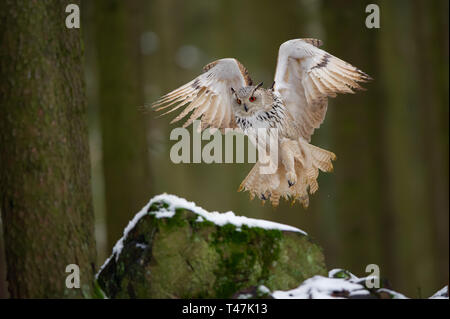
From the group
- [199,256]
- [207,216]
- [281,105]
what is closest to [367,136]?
[281,105]

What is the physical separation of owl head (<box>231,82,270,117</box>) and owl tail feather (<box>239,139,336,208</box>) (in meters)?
0.39

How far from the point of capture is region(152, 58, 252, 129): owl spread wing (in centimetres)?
433

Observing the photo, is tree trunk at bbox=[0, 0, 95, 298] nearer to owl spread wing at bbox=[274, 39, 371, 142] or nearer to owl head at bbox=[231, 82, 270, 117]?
owl head at bbox=[231, 82, 270, 117]

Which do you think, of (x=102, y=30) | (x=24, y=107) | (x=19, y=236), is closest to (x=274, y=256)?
(x=19, y=236)

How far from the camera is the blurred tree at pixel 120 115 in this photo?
556 cm

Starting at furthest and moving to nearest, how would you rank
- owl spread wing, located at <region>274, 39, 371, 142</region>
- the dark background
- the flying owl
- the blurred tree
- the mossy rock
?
the dark background, the blurred tree, the flying owl, owl spread wing, located at <region>274, 39, 371, 142</region>, the mossy rock

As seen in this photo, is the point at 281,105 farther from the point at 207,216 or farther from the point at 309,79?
the point at 207,216

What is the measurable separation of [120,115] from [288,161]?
2198mm

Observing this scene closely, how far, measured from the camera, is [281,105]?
460 cm

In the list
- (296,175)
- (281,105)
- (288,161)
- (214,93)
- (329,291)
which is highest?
(214,93)

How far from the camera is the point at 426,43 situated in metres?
7.03

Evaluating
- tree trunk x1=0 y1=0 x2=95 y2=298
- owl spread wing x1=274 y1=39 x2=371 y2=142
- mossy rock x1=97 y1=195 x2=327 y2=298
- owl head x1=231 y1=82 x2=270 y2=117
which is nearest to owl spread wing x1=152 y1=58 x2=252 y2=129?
→ owl head x1=231 y1=82 x2=270 y2=117

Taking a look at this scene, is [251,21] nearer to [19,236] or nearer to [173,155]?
[173,155]

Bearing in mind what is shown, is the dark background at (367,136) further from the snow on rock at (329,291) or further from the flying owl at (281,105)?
the snow on rock at (329,291)
